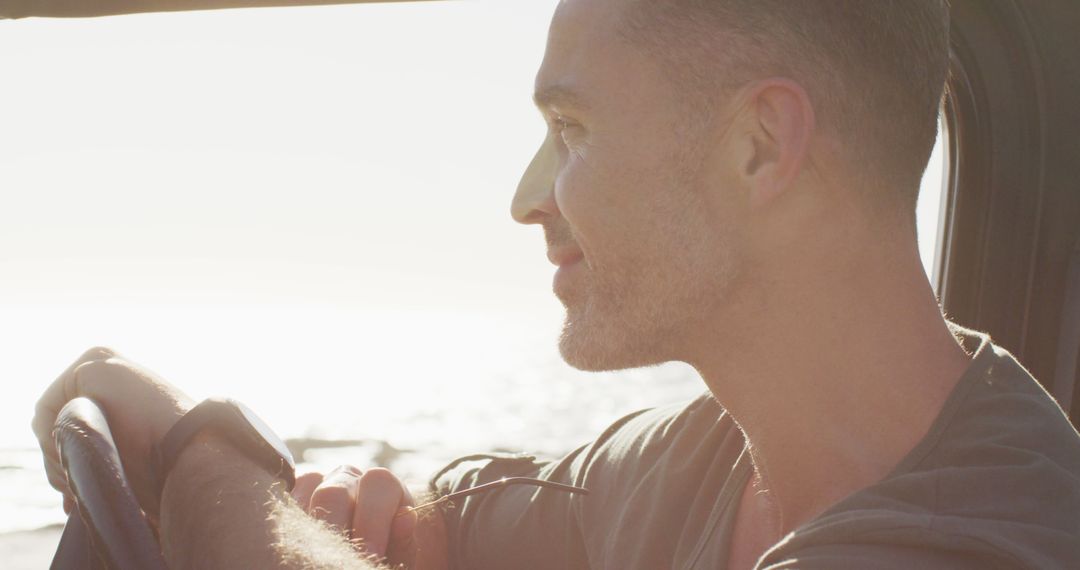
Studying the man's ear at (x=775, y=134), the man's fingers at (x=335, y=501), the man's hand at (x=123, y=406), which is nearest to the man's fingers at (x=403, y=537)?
the man's fingers at (x=335, y=501)

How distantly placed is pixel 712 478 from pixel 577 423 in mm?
42342

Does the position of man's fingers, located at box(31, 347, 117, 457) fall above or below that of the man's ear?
below

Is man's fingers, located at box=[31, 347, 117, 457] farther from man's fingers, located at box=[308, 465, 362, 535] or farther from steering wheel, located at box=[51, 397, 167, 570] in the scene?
man's fingers, located at box=[308, 465, 362, 535]

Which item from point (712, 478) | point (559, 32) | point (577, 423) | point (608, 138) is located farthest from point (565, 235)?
point (577, 423)

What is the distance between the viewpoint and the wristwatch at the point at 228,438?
1.36 m

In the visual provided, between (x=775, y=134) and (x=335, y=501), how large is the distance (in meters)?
1.06

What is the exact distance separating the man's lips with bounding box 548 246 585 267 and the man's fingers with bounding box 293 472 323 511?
2.26 ft

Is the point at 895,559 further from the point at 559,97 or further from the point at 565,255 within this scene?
the point at 559,97

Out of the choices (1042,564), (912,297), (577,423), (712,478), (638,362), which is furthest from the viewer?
(577,423)

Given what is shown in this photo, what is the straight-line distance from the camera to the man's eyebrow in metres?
1.68

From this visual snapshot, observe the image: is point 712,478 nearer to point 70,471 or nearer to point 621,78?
point 621,78

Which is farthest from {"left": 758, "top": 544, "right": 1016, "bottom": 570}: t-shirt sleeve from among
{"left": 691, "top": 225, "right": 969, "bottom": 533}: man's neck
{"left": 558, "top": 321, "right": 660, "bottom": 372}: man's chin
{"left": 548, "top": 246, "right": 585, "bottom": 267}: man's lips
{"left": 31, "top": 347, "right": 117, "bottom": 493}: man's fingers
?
{"left": 31, "top": 347, "right": 117, "bottom": 493}: man's fingers

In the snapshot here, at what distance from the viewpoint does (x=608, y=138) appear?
1670 millimetres

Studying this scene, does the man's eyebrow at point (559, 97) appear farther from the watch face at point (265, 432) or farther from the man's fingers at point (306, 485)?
the man's fingers at point (306, 485)
